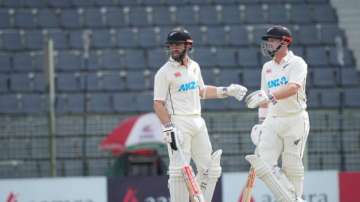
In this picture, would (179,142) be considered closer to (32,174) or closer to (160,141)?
(160,141)

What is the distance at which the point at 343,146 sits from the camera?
53.5ft

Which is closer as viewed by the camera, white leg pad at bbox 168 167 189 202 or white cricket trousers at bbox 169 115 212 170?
white leg pad at bbox 168 167 189 202

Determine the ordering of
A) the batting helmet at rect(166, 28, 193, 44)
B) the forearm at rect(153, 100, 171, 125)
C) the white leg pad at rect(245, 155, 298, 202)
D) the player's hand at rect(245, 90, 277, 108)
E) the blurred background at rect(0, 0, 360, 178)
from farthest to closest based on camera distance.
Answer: the blurred background at rect(0, 0, 360, 178)
the batting helmet at rect(166, 28, 193, 44)
the forearm at rect(153, 100, 171, 125)
the white leg pad at rect(245, 155, 298, 202)
the player's hand at rect(245, 90, 277, 108)

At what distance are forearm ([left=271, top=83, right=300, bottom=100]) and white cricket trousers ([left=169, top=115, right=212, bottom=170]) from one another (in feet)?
2.96

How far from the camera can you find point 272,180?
10578 millimetres

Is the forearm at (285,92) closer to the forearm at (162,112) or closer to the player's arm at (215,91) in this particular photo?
the player's arm at (215,91)

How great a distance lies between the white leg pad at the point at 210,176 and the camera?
10.9 metres

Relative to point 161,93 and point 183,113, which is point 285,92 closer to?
point 183,113

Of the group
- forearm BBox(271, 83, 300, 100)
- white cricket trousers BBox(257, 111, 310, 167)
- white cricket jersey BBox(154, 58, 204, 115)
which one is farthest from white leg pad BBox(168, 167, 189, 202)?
forearm BBox(271, 83, 300, 100)

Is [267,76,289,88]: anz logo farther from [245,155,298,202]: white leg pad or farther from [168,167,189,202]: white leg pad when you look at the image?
[168,167,189,202]: white leg pad

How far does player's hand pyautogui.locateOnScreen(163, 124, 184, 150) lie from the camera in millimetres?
10586

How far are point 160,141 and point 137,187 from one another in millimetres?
1281

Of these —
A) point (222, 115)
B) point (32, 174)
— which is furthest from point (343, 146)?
point (32, 174)

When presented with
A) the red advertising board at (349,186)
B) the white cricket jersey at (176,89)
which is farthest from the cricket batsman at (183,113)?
the red advertising board at (349,186)
